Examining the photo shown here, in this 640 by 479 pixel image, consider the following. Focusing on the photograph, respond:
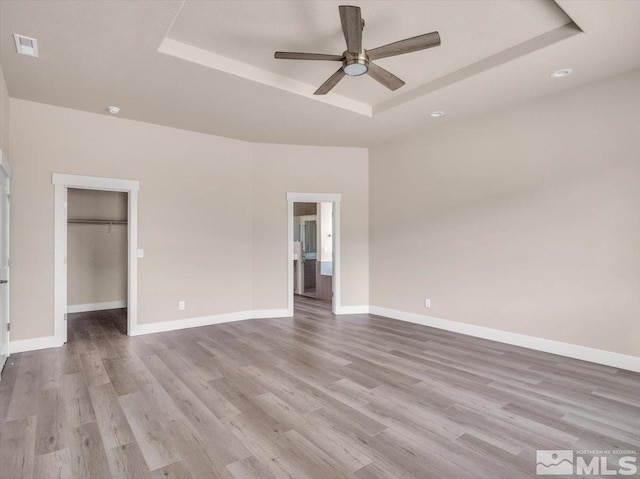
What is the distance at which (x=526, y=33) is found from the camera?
3121 millimetres

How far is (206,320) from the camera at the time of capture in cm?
550

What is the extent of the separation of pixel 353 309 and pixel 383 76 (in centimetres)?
419

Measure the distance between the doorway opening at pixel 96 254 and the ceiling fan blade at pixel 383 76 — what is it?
5.80 metres

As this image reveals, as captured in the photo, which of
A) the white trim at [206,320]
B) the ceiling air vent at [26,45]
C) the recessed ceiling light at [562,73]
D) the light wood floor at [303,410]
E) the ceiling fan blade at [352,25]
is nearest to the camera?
the light wood floor at [303,410]

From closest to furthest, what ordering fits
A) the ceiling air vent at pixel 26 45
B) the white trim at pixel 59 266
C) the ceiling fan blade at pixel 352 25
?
the ceiling fan blade at pixel 352 25
the ceiling air vent at pixel 26 45
the white trim at pixel 59 266

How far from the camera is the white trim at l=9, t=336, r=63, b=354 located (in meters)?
4.10

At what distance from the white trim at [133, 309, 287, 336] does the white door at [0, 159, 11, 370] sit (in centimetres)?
141

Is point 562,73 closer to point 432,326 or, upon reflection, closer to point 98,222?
point 432,326

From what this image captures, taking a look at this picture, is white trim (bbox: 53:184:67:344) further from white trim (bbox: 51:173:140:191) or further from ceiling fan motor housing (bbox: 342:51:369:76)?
ceiling fan motor housing (bbox: 342:51:369:76)

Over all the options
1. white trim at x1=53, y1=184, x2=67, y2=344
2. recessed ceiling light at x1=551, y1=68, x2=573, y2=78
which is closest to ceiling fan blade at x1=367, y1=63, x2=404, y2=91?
recessed ceiling light at x1=551, y1=68, x2=573, y2=78

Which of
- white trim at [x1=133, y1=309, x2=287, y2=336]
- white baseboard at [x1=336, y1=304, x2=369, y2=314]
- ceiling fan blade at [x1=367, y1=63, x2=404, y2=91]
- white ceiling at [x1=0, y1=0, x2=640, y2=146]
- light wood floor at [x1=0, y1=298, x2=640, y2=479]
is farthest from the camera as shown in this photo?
white baseboard at [x1=336, y1=304, x2=369, y2=314]

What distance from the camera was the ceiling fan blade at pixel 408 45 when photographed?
2.61m

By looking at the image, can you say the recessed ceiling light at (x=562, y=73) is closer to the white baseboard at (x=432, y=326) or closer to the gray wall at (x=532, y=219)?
the gray wall at (x=532, y=219)

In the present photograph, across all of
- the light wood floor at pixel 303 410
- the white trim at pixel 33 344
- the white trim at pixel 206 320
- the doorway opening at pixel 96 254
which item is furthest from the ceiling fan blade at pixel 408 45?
the doorway opening at pixel 96 254
